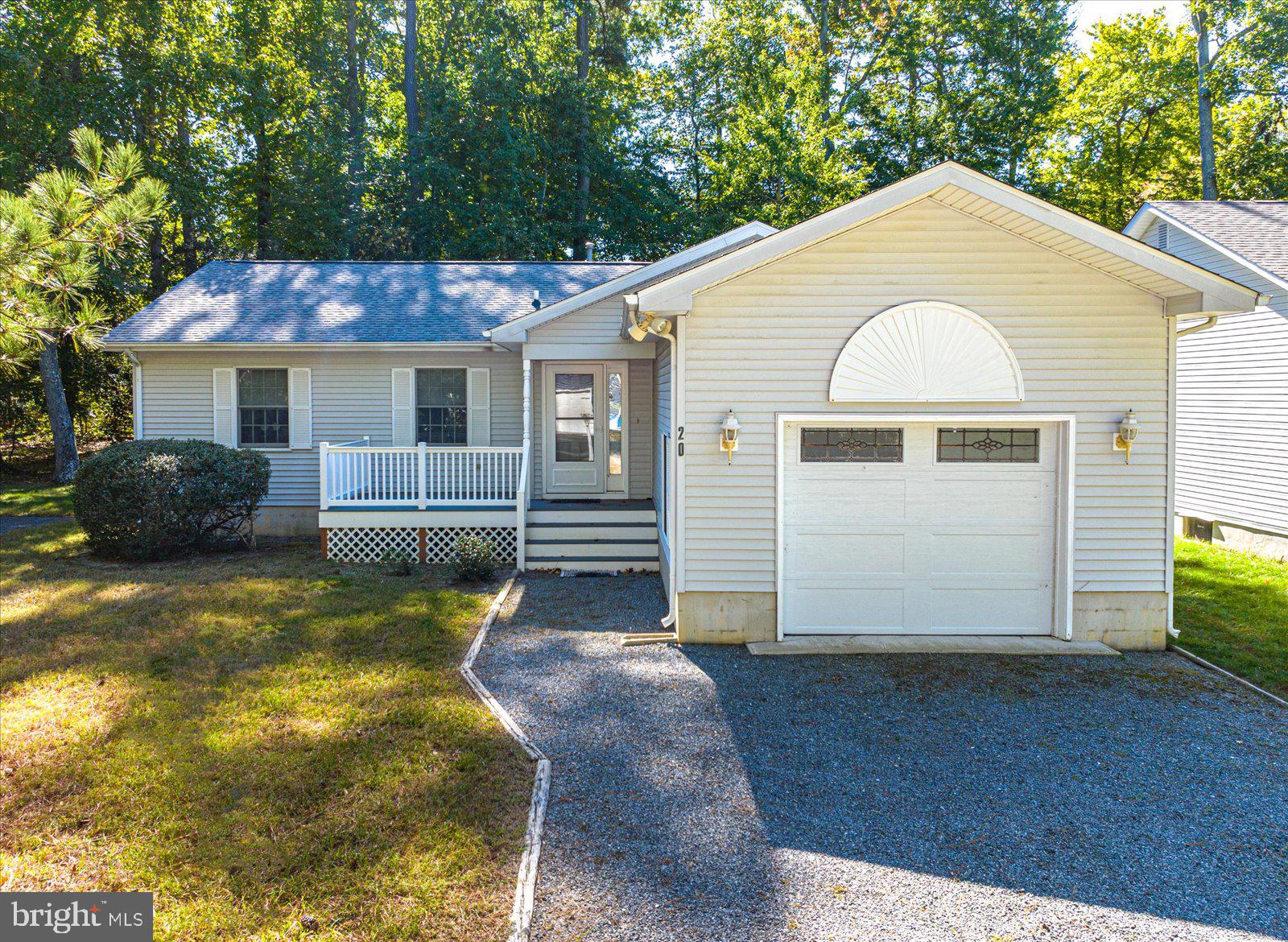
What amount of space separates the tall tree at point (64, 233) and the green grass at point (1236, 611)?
9.43 m

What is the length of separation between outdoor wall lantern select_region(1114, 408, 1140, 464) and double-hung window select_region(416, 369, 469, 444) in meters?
9.45

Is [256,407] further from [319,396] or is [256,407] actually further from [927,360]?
[927,360]

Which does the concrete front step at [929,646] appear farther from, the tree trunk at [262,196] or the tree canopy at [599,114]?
the tree trunk at [262,196]

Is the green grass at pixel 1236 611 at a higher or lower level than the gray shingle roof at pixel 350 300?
lower

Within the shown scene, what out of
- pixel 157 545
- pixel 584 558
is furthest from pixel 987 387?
pixel 157 545

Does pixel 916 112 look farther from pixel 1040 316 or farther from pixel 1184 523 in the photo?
pixel 1040 316

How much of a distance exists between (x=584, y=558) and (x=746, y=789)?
240 inches

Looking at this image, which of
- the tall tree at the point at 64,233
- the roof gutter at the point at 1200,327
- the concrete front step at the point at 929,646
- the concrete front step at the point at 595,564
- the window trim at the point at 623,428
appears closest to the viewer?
the tall tree at the point at 64,233

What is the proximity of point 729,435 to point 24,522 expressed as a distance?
13568 mm

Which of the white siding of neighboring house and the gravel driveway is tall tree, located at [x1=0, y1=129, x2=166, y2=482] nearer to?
the gravel driveway

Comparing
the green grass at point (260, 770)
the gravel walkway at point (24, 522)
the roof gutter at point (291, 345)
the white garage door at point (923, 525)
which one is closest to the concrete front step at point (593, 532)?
the green grass at point (260, 770)

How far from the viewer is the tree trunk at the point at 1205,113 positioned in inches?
763

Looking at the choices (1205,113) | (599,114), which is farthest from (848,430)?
(599,114)

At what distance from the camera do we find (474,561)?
9508mm
